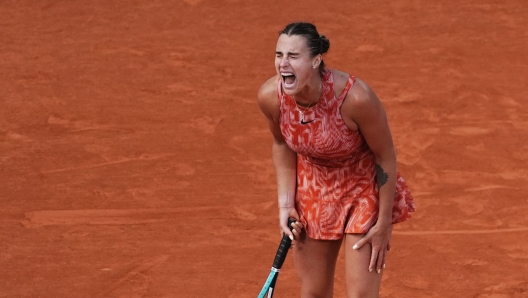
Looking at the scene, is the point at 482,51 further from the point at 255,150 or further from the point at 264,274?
the point at 264,274

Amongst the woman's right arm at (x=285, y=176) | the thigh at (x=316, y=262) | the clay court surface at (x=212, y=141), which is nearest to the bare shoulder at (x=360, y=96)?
the woman's right arm at (x=285, y=176)

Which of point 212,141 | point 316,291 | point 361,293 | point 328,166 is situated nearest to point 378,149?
point 328,166

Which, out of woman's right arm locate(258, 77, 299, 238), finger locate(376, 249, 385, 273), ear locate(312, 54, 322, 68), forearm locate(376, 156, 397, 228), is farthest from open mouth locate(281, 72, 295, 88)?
finger locate(376, 249, 385, 273)

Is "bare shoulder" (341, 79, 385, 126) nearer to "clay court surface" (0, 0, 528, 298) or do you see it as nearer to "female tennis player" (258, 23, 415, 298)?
"female tennis player" (258, 23, 415, 298)

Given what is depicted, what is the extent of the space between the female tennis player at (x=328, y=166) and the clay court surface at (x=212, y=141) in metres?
1.51

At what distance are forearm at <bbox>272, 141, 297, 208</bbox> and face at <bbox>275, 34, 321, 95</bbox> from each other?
587mm

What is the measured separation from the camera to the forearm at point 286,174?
4.48 metres

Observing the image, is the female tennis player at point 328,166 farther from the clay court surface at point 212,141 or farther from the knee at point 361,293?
the clay court surface at point 212,141

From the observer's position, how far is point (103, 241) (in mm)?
6395

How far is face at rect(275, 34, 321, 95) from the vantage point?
393cm

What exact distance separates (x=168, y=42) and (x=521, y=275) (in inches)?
185

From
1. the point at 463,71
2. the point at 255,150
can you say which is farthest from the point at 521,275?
the point at 463,71

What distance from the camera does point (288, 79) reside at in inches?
157

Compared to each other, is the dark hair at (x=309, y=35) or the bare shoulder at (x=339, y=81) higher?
the dark hair at (x=309, y=35)
